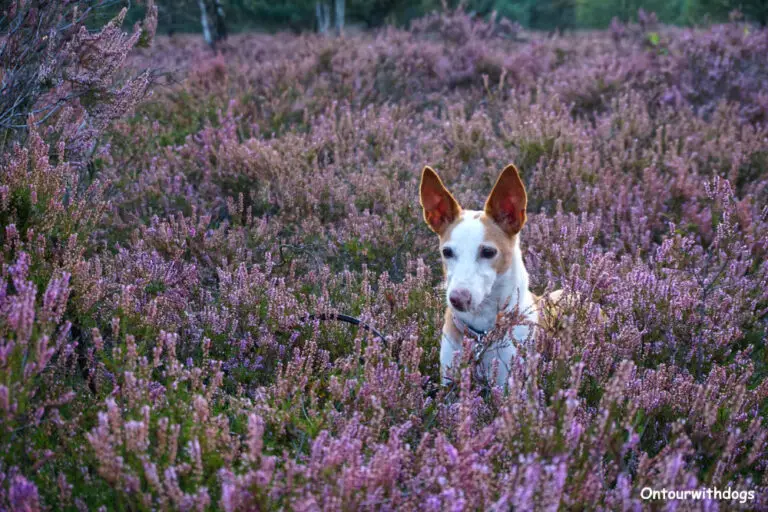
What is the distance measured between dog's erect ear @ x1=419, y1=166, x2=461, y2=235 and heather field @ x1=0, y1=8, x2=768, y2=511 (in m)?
Result: 0.44

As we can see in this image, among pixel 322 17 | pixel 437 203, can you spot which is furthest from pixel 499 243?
pixel 322 17

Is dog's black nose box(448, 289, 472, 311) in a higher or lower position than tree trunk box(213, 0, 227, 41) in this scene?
lower

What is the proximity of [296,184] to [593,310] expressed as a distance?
288 centimetres

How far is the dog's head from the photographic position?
8.80ft

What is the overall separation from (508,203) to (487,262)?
0.33 metres

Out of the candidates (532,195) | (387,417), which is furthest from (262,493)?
(532,195)

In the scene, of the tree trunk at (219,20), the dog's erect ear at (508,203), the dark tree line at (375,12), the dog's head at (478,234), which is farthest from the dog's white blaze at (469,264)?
the tree trunk at (219,20)

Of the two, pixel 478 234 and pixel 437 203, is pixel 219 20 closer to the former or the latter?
pixel 437 203

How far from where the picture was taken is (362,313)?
10.0ft

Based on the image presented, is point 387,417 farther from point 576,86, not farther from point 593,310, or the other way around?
point 576,86

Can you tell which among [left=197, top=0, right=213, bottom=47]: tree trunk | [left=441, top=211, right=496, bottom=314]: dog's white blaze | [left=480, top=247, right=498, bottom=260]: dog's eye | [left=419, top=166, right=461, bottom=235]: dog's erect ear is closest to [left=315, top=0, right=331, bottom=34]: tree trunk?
[left=197, top=0, right=213, bottom=47]: tree trunk

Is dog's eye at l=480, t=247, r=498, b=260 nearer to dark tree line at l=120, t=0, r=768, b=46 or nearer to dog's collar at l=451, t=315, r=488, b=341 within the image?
dog's collar at l=451, t=315, r=488, b=341

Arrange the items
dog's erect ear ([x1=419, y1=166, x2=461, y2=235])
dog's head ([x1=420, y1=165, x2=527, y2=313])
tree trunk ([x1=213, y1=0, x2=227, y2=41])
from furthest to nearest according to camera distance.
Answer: tree trunk ([x1=213, y1=0, x2=227, y2=41]) < dog's erect ear ([x1=419, y1=166, x2=461, y2=235]) < dog's head ([x1=420, y1=165, x2=527, y2=313])

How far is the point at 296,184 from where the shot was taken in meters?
4.96
